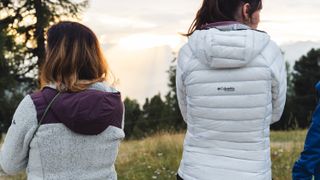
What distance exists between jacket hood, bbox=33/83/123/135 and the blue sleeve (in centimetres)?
98

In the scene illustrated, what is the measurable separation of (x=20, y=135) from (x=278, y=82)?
1.33m

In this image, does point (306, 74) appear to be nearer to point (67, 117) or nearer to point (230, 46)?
point (230, 46)

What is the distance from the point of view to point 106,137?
10.1 ft

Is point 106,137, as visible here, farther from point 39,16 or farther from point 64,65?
point 39,16

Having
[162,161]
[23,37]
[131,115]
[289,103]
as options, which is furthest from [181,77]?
[131,115]

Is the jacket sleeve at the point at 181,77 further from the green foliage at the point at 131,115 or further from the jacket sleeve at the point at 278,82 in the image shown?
the green foliage at the point at 131,115

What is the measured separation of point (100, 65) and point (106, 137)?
38 centimetres

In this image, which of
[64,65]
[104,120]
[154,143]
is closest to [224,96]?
[104,120]

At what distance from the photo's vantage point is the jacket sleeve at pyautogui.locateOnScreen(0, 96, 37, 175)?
2893mm

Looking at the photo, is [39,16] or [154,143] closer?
[154,143]

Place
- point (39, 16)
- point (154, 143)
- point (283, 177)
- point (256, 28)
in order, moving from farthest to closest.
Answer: point (39, 16), point (154, 143), point (283, 177), point (256, 28)

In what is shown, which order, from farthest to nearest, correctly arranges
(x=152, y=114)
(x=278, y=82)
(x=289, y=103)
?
(x=152, y=114), (x=289, y=103), (x=278, y=82)

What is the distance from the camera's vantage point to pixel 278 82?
3.02 m

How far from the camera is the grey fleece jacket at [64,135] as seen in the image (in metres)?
2.91
